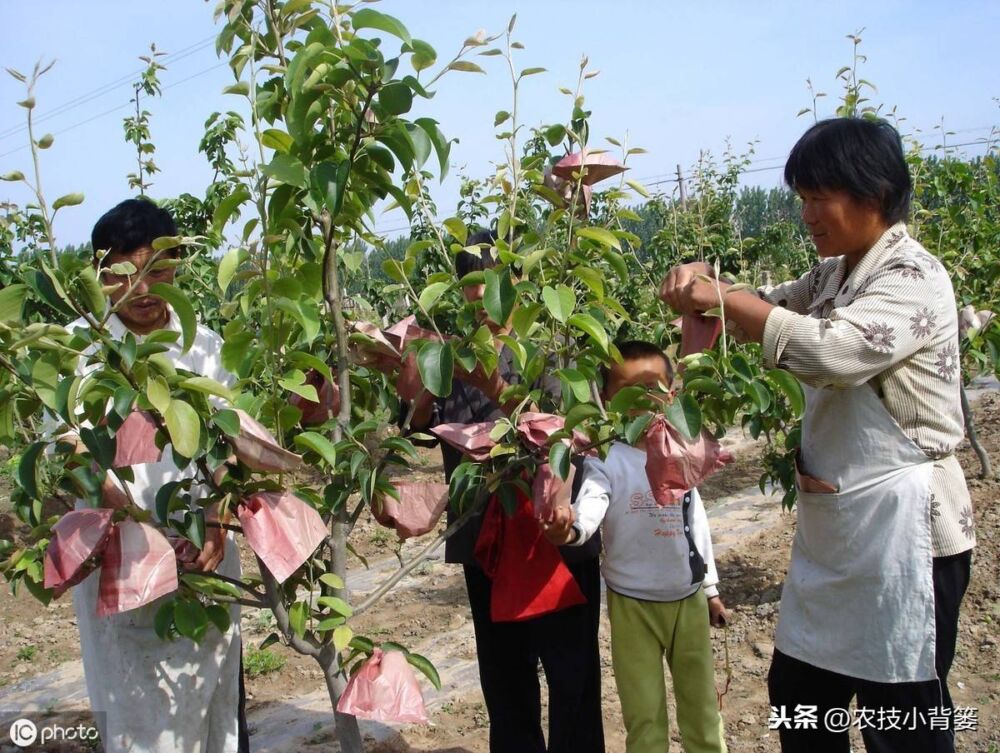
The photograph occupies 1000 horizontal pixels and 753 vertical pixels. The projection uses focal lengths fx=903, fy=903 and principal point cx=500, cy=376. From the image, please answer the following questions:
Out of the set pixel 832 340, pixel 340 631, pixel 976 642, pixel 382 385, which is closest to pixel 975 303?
pixel 976 642

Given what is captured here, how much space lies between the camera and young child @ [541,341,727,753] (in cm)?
212

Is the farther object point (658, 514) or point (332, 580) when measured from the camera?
point (658, 514)

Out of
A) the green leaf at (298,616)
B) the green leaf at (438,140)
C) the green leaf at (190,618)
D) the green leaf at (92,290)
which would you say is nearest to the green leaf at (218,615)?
the green leaf at (190,618)

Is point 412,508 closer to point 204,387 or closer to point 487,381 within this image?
point 487,381

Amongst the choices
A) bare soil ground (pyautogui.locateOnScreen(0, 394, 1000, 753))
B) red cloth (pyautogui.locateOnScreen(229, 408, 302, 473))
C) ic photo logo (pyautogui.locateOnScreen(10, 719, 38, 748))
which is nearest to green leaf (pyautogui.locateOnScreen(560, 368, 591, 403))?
red cloth (pyautogui.locateOnScreen(229, 408, 302, 473))

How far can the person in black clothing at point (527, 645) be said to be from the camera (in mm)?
2160

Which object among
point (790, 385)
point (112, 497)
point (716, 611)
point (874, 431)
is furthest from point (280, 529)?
point (716, 611)

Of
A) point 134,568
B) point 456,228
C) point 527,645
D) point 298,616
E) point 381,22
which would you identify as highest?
point 381,22

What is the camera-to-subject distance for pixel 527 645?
229 centimetres

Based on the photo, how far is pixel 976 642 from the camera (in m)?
3.17

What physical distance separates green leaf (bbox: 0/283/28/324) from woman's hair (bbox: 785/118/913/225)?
122 cm

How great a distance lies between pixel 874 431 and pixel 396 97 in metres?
0.99

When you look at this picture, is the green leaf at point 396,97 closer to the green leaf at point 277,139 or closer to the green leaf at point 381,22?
the green leaf at point 381,22

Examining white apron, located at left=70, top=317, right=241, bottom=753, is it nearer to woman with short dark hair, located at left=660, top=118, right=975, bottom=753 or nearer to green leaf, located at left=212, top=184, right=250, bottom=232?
green leaf, located at left=212, top=184, right=250, bottom=232
